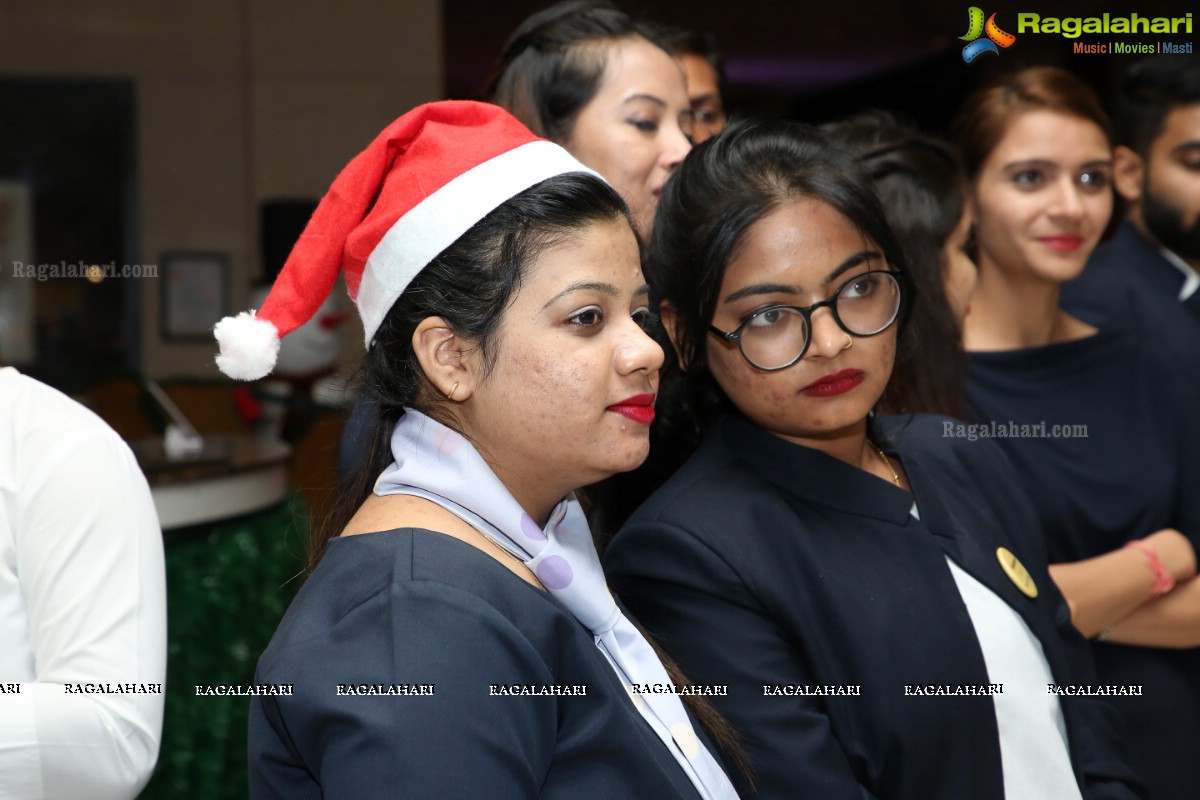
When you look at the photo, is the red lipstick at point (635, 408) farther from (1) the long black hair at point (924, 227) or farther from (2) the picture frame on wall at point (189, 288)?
(2) the picture frame on wall at point (189, 288)

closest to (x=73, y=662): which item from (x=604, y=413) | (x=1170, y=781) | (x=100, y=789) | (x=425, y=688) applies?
(x=100, y=789)

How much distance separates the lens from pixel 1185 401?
1.91 metres

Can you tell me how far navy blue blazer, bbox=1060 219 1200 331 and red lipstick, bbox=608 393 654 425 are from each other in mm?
1360

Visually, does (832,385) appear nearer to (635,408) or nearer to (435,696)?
(635,408)

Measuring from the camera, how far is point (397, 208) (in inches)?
43.6

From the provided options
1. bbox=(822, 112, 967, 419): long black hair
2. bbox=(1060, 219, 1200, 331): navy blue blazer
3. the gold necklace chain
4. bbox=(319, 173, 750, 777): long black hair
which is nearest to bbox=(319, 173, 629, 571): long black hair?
bbox=(319, 173, 750, 777): long black hair

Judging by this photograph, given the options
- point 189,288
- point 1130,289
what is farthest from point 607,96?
point 189,288

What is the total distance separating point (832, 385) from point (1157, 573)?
83 cm

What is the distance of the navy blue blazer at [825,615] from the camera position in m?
1.18

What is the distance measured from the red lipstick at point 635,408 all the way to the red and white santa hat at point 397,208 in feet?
0.73

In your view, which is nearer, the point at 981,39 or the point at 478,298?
the point at 478,298

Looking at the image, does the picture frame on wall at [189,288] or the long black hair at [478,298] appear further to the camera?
the picture frame on wall at [189,288]

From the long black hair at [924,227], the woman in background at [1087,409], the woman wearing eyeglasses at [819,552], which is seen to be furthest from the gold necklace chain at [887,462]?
the woman in background at [1087,409]

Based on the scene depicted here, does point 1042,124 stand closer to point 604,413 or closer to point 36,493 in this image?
point 604,413
